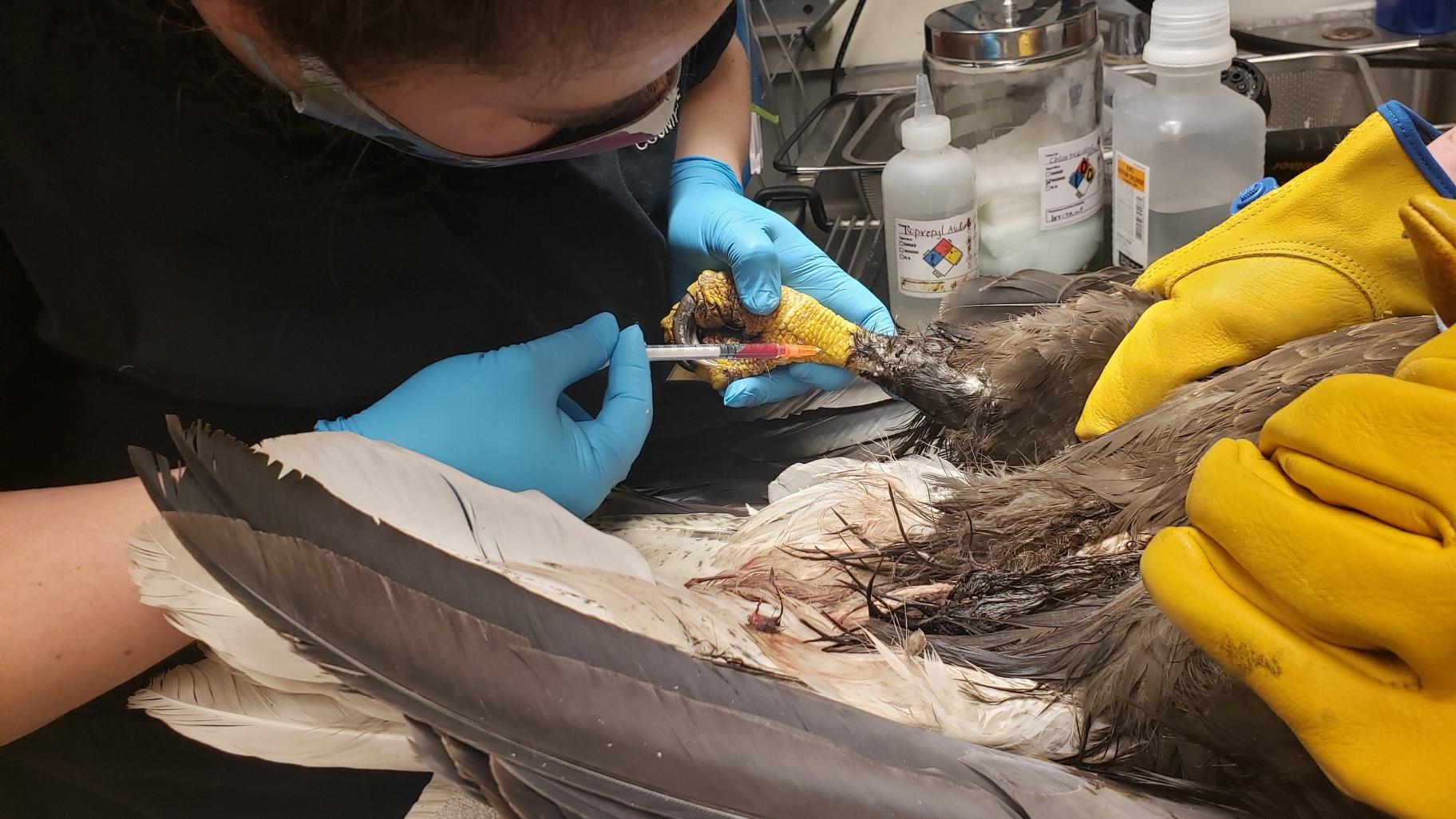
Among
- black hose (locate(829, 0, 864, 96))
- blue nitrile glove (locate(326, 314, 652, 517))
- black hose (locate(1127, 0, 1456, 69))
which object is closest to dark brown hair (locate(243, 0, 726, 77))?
blue nitrile glove (locate(326, 314, 652, 517))

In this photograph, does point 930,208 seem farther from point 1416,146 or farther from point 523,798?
point 523,798

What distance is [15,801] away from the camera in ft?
3.30

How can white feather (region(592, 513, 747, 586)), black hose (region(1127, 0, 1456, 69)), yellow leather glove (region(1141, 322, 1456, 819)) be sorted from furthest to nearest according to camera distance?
black hose (region(1127, 0, 1456, 69)), white feather (region(592, 513, 747, 586)), yellow leather glove (region(1141, 322, 1456, 819))

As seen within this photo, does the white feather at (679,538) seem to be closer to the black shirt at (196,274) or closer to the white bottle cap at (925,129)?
the black shirt at (196,274)

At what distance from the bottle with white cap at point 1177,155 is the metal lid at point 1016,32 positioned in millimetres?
111

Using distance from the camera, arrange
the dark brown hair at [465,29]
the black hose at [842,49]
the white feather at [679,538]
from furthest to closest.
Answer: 1. the black hose at [842,49]
2. the white feather at [679,538]
3. the dark brown hair at [465,29]

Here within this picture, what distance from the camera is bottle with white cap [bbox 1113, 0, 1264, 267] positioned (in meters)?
1.38

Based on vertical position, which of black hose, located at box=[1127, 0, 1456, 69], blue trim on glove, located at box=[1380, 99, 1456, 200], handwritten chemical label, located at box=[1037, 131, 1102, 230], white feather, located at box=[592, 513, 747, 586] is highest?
blue trim on glove, located at box=[1380, 99, 1456, 200]

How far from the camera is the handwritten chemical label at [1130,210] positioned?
1.42m

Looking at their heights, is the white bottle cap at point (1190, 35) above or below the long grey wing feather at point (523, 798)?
above

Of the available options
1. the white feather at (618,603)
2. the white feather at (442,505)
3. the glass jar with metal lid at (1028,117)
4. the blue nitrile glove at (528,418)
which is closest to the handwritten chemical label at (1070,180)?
the glass jar with metal lid at (1028,117)

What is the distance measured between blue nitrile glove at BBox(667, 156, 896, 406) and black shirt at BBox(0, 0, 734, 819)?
223mm

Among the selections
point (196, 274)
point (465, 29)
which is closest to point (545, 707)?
point (465, 29)

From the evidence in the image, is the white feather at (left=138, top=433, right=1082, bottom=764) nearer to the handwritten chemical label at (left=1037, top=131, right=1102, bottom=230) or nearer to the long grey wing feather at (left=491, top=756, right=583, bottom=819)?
the long grey wing feather at (left=491, top=756, right=583, bottom=819)
